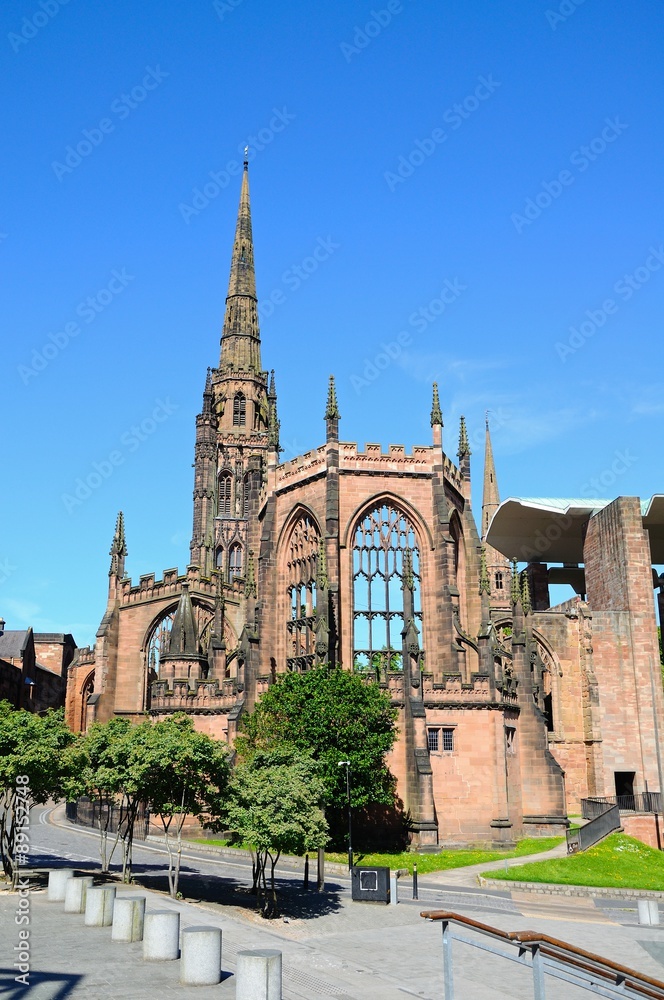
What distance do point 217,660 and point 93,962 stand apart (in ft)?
115

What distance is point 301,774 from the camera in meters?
26.6

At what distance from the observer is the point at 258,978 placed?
43.2 feet

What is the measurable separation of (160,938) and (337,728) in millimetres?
22587

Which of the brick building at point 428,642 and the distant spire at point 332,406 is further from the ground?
the distant spire at point 332,406

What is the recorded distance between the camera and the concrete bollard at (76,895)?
20812 millimetres

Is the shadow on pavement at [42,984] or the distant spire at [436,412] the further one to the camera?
the distant spire at [436,412]

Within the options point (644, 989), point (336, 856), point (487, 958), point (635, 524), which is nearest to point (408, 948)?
point (487, 958)

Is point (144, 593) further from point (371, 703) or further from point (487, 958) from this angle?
point (487, 958)

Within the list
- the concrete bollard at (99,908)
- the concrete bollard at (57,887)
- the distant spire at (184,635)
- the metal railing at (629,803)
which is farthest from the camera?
the distant spire at (184,635)

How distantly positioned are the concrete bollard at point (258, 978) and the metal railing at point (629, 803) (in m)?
34.7

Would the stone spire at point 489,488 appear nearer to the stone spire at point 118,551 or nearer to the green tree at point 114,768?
the stone spire at point 118,551

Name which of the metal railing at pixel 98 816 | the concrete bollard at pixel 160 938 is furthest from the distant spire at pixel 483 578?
the concrete bollard at pixel 160 938

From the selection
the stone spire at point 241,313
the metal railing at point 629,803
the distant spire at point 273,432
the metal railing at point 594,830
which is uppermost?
the stone spire at point 241,313

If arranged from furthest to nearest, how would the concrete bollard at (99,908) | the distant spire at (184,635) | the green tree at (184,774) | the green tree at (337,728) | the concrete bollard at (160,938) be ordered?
the distant spire at (184,635) < the green tree at (337,728) < the green tree at (184,774) < the concrete bollard at (99,908) < the concrete bollard at (160,938)
